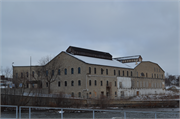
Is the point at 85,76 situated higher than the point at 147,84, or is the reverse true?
the point at 85,76

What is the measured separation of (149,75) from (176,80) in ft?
316

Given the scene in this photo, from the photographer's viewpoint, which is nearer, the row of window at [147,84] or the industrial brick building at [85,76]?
the industrial brick building at [85,76]

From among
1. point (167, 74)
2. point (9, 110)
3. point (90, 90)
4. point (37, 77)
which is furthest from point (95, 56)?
point (167, 74)

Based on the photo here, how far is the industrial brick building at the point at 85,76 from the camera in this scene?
47406 millimetres

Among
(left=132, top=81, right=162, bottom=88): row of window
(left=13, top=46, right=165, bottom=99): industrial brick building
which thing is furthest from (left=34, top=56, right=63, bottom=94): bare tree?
(left=132, top=81, right=162, bottom=88): row of window

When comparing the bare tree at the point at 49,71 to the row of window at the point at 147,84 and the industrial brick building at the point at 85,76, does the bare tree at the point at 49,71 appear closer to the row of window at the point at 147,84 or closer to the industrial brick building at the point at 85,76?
the industrial brick building at the point at 85,76

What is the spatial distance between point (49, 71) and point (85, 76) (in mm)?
10523

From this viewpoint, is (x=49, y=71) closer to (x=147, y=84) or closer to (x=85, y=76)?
(x=85, y=76)

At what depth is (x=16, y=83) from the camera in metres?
50.5

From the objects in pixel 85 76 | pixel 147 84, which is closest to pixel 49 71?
pixel 85 76

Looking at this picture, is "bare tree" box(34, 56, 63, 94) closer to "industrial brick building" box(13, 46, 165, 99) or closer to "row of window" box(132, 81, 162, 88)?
"industrial brick building" box(13, 46, 165, 99)

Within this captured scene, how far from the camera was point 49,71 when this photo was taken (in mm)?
52156

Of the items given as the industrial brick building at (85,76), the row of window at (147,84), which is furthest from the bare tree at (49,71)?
the row of window at (147,84)

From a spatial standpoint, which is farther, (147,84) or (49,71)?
(147,84)
